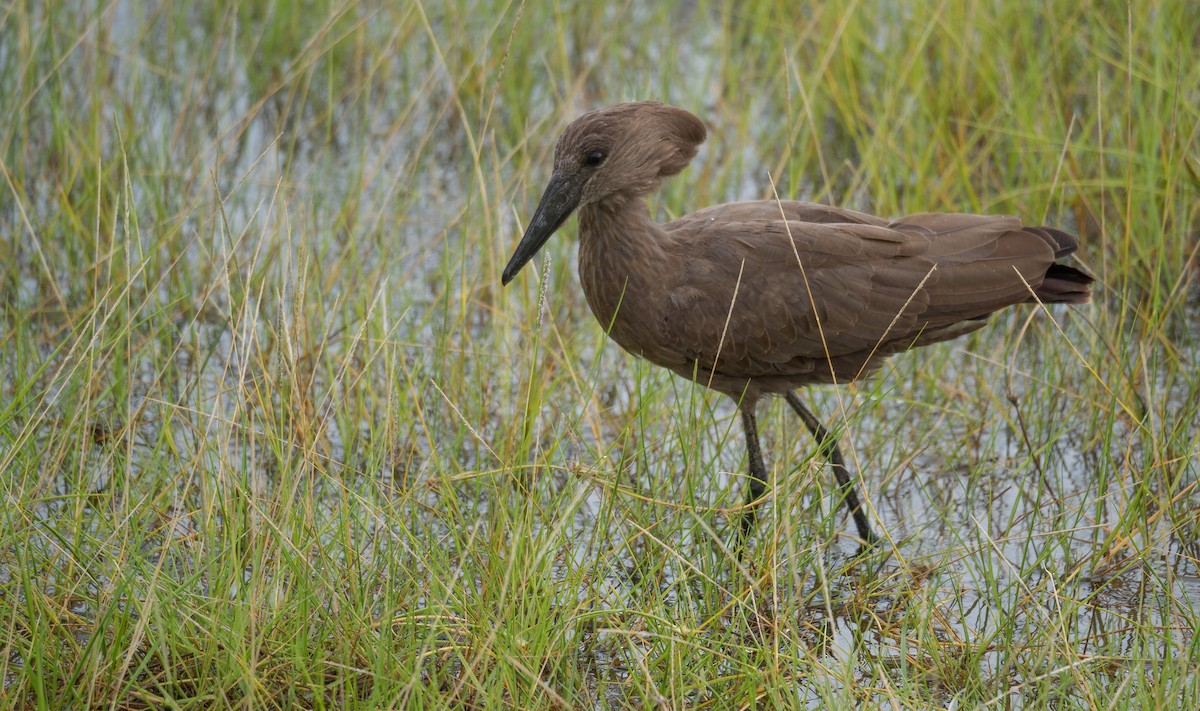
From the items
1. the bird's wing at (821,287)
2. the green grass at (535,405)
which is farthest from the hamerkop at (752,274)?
the green grass at (535,405)

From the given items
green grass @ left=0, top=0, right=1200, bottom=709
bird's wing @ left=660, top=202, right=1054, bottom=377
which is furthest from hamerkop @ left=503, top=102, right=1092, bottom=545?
green grass @ left=0, top=0, right=1200, bottom=709

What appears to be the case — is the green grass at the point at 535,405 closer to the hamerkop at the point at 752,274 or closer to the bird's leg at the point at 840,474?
the bird's leg at the point at 840,474

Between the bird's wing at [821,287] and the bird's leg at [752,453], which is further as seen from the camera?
the bird's leg at [752,453]

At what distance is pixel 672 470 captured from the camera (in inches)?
156

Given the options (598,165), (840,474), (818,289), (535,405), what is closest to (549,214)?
(598,165)

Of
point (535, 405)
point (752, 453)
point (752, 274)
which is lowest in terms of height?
point (535, 405)

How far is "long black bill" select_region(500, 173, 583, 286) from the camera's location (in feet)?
13.3

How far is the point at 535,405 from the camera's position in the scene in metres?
4.15

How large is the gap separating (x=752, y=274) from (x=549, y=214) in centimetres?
60

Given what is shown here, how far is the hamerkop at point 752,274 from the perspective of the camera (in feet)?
13.3

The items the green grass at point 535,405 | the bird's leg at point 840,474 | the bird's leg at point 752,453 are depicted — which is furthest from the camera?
the bird's leg at point 840,474

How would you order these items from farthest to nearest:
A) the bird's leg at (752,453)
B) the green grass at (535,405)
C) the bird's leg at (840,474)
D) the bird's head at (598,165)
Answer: the bird's leg at (840,474)
the bird's leg at (752,453)
the bird's head at (598,165)
the green grass at (535,405)

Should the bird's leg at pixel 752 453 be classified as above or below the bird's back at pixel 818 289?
below

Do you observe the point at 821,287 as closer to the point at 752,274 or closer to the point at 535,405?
the point at 752,274
